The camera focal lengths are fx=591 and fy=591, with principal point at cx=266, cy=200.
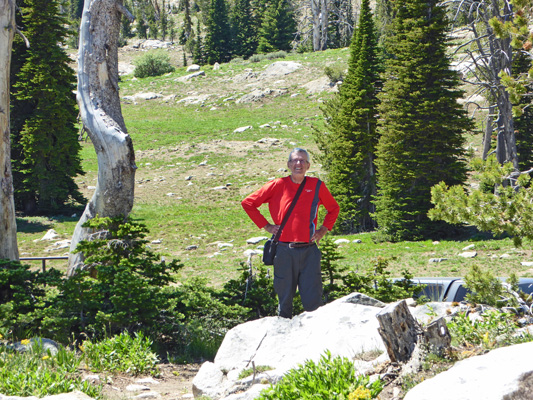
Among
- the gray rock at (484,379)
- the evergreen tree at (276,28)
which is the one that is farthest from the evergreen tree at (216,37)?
the gray rock at (484,379)

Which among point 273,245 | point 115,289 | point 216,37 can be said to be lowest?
point 115,289

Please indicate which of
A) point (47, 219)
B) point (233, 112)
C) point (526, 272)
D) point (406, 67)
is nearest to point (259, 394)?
point (526, 272)

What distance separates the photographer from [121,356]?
20.6 feet

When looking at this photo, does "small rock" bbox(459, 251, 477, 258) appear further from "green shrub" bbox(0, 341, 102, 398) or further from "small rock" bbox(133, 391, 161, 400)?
"green shrub" bbox(0, 341, 102, 398)

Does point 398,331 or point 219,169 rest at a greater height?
point 398,331

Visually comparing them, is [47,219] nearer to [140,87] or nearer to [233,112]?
[233,112]

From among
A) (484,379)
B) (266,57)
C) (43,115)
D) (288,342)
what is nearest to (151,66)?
(266,57)

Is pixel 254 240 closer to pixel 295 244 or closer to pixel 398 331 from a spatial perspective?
pixel 295 244

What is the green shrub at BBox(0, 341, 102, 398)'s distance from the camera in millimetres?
4828

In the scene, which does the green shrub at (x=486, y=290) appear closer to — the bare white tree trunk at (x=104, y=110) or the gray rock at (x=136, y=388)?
the gray rock at (x=136, y=388)

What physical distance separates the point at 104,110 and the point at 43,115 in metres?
17.2

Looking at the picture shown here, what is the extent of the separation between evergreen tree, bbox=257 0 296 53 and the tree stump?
60.8 meters

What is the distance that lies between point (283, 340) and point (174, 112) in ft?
134

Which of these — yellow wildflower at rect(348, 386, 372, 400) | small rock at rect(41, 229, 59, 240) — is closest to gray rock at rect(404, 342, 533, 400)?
yellow wildflower at rect(348, 386, 372, 400)
